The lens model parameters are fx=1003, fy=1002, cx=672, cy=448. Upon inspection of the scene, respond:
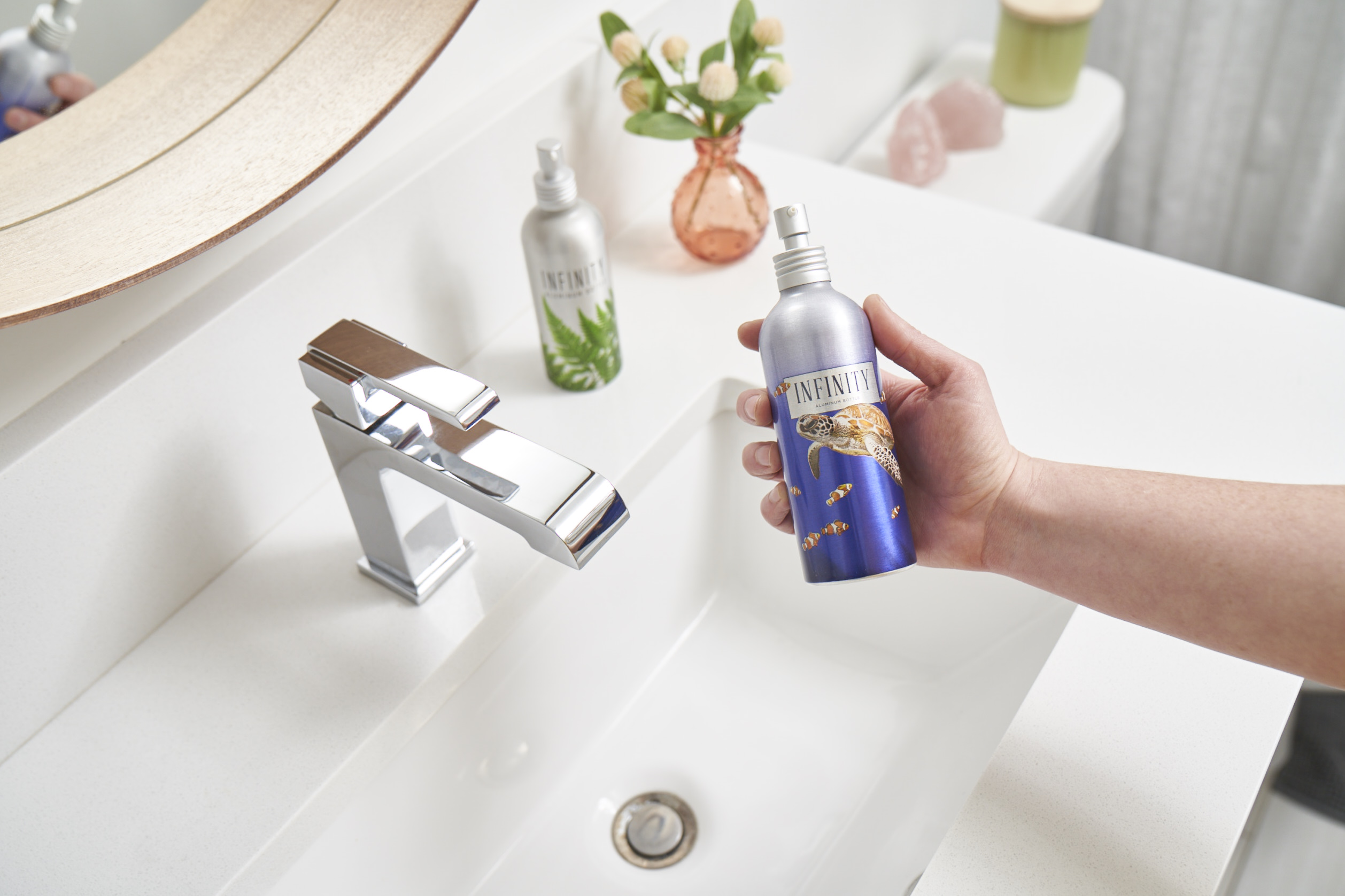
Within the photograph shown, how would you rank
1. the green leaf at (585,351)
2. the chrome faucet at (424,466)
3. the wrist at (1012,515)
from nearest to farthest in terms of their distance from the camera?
the chrome faucet at (424,466)
the wrist at (1012,515)
the green leaf at (585,351)

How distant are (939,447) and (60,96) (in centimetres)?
53

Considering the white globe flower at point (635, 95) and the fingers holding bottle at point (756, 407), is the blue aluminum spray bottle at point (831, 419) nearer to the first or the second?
the fingers holding bottle at point (756, 407)

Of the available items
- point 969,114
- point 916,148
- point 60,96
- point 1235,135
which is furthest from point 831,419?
point 1235,135

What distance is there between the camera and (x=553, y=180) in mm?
617

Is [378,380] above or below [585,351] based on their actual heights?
above

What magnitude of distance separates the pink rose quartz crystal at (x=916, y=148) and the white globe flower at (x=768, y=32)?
0.45 metres

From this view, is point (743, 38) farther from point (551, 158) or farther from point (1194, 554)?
point (1194, 554)

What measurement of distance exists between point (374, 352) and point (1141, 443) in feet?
1.64

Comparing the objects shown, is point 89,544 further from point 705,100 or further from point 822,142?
point 822,142

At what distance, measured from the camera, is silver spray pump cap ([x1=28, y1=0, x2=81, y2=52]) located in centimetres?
52

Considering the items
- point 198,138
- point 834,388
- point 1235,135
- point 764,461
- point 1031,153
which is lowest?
point 1235,135

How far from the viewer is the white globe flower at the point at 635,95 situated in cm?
74

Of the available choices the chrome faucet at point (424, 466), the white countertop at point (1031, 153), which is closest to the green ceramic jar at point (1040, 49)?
the white countertop at point (1031, 153)

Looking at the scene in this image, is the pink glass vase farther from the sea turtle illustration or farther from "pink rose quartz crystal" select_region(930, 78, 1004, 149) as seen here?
"pink rose quartz crystal" select_region(930, 78, 1004, 149)
